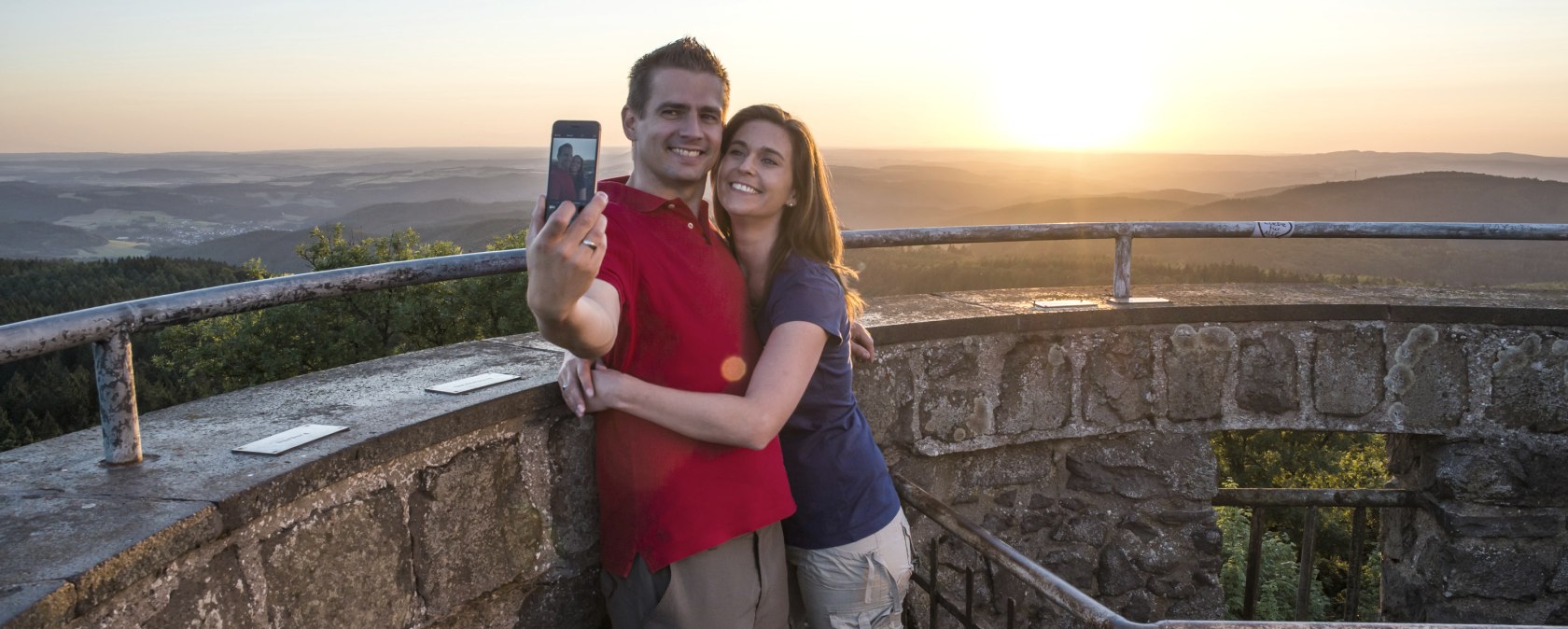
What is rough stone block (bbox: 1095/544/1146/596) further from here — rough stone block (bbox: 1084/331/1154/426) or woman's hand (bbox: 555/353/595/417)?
woman's hand (bbox: 555/353/595/417)

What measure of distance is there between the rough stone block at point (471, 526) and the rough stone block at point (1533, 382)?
4009mm

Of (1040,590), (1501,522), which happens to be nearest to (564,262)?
(1040,590)

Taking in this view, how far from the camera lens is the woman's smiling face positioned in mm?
2291

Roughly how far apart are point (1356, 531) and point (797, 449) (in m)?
3.37

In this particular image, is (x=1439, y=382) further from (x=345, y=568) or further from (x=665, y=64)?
(x=345, y=568)

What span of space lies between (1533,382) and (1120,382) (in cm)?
179

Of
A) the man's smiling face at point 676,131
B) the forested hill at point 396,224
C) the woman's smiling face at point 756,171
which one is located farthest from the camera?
the forested hill at point 396,224

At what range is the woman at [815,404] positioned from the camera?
230 cm

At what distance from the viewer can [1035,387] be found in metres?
3.88

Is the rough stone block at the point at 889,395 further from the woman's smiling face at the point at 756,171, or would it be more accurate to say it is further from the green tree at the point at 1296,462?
the green tree at the point at 1296,462

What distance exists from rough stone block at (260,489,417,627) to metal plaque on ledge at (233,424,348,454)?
0.51 ft

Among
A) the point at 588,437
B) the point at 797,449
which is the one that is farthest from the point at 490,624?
the point at 797,449

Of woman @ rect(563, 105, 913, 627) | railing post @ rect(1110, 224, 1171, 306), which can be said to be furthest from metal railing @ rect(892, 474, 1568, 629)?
railing post @ rect(1110, 224, 1171, 306)

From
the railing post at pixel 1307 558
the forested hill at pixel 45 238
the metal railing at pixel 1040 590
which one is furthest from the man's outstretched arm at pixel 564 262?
the forested hill at pixel 45 238
